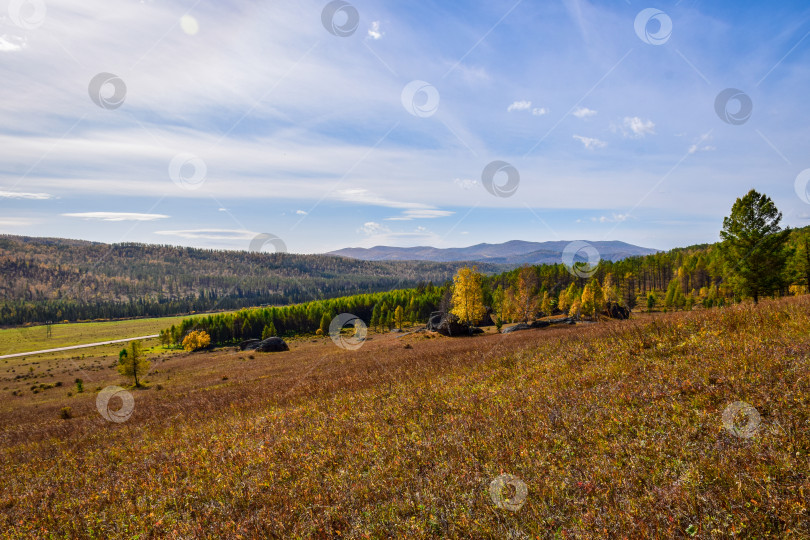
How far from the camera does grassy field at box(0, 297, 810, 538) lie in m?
3.45

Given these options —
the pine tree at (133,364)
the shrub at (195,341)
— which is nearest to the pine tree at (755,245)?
the pine tree at (133,364)

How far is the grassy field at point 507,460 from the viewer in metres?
3.45

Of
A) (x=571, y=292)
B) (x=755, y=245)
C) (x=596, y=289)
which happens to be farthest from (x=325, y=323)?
(x=755, y=245)

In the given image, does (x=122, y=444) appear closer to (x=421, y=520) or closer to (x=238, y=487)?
(x=238, y=487)

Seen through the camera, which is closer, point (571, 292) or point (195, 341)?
point (571, 292)

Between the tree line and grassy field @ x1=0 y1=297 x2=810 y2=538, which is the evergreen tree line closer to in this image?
the tree line

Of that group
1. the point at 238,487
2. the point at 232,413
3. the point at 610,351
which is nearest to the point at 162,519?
the point at 238,487

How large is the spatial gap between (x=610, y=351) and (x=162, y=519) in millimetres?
10017

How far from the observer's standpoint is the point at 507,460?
4.80 meters

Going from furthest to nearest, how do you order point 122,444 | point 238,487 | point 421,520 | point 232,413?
point 232,413
point 122,444
point 238,487
point 421,520

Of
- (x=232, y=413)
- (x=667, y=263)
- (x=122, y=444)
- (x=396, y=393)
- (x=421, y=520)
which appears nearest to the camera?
(x=421, y=520)

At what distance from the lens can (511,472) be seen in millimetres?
4551

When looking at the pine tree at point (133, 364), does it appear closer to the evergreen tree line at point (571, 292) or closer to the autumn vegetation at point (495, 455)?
the autumn vegetation at point (495, 455)

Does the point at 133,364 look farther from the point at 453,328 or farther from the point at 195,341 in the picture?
the point at 195,341
